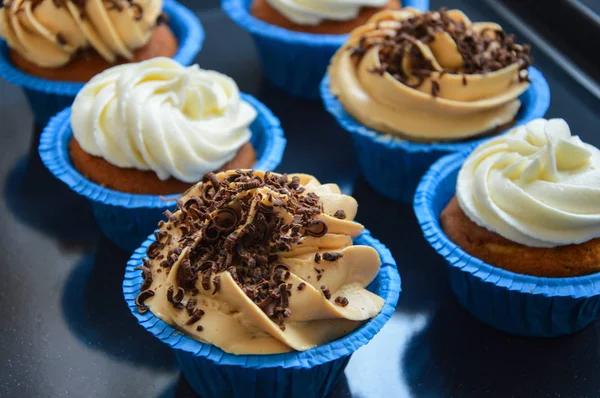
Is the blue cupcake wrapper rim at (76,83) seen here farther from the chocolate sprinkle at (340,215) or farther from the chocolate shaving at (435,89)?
the chocolate sprinkle at (340,215)

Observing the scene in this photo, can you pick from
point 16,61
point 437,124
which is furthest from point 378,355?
point 16,61

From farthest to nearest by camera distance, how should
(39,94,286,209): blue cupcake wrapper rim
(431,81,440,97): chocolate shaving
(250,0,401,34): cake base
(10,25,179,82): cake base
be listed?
(250,0,401,34): cake base → (10,25,179,82): cake base → (431,81,440,97): chocolate shaving → (39,94,286,209): blue cupcake wrapper rim

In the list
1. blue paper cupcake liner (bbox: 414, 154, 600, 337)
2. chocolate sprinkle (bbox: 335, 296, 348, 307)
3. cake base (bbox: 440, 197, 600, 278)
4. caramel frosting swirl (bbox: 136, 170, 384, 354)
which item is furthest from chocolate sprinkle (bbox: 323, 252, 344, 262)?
cake base (bbox: 440, 197, 600, 278)

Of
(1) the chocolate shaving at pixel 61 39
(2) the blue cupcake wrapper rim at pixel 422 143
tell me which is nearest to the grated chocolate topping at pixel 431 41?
(2) the blue cupcake wrapper rim at pixel 422 143

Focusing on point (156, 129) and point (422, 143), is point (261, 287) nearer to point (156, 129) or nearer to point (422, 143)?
point (156, 129)

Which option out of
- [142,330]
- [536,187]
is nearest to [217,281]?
[142,330]

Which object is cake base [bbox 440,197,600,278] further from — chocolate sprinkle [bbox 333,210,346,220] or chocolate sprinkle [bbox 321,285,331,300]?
chocolate sprinkle [bbox 321,285,331,300]

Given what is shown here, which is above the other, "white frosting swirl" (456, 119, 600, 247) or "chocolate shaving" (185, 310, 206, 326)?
"white frosting swirl" (456, 119, 600, 247)
